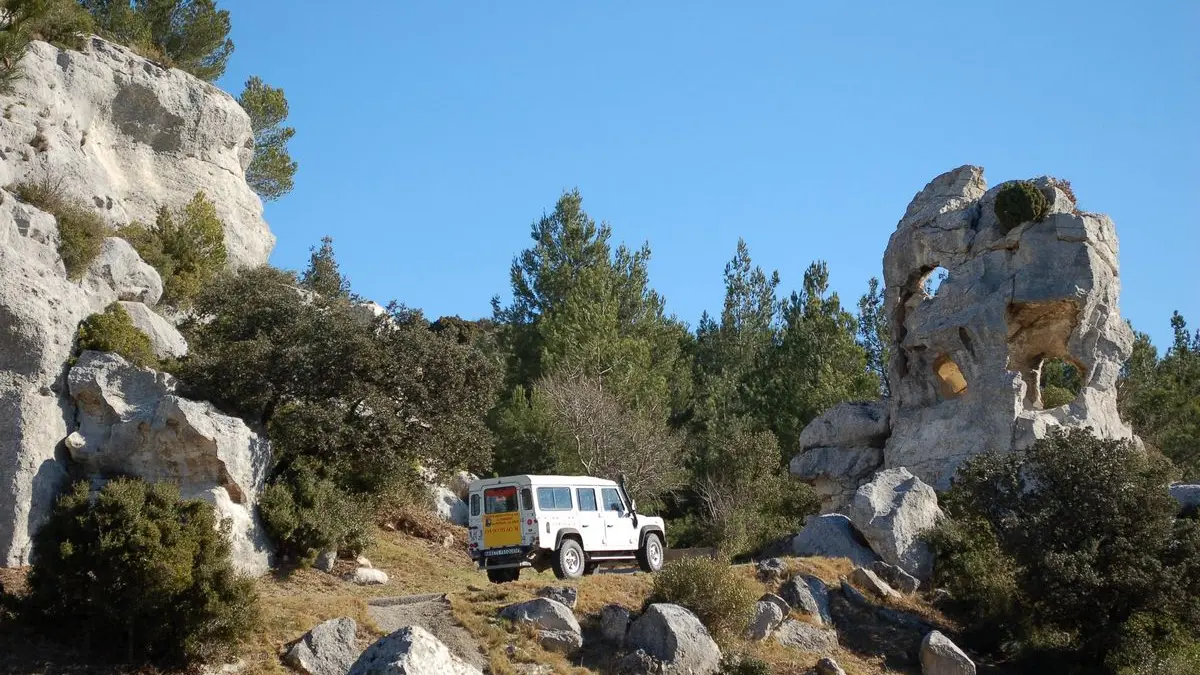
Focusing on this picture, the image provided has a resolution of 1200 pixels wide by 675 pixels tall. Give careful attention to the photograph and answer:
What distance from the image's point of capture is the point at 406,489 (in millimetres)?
30422

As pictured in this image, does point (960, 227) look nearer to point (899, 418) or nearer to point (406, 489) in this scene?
point (899, 418)

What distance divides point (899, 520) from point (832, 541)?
1.89 meters

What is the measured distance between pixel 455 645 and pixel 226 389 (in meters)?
11.3

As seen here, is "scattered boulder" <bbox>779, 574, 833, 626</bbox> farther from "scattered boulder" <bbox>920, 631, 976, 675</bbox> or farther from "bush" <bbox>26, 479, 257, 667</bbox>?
"bush" <bbox>26, 479, 257, 667</bbox>

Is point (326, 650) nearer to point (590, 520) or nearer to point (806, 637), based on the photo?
point (590, 520)

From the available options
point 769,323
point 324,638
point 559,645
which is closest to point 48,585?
point 324,638

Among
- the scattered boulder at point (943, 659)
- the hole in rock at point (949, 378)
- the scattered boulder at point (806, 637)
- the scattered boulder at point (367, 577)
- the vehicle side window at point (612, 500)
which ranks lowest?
the scattered boulder at point (943, 659)

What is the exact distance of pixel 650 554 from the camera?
91.8 feet

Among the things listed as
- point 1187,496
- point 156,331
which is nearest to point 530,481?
point 156,331

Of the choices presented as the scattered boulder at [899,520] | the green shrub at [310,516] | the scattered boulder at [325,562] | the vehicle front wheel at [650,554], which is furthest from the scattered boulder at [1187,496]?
the scattered boulder at [325,562]

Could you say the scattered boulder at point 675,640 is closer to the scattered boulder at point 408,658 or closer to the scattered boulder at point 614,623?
the scattered boulder at point 614,623

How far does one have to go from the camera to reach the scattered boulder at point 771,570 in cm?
2666

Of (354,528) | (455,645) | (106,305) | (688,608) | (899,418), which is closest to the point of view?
(455,645)

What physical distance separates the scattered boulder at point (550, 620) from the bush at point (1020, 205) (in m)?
26.7
